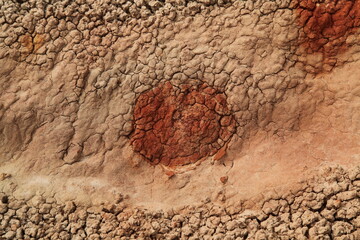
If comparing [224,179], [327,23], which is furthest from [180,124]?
[327,23]

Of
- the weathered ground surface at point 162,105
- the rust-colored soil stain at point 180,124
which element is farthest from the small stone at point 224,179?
the rust-colored soil stain at point 180,124

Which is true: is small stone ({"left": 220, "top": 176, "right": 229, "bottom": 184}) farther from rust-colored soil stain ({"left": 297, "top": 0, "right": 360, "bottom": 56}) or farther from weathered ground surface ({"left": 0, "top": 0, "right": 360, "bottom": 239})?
rust-colored soil stain ({"left": 297, "top": 0, "right": 360, "bottom": 56})

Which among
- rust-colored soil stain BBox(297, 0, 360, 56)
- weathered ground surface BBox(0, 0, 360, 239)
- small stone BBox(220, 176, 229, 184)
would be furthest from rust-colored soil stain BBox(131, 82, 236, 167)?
rust-colored soil stain BBox(297, 0, 360, 56)

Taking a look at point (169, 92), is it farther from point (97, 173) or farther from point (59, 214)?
point (59, 214)

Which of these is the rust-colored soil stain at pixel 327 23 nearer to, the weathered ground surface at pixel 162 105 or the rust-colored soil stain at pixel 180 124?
the weathered ground surface at pixel 162 105

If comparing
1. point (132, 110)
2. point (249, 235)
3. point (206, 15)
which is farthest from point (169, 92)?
point (249, 235)

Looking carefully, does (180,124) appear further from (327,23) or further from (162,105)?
(327,23)

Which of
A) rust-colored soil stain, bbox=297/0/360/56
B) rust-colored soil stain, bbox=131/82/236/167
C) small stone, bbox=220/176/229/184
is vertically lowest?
small stone, bbox=220/176/229/184
